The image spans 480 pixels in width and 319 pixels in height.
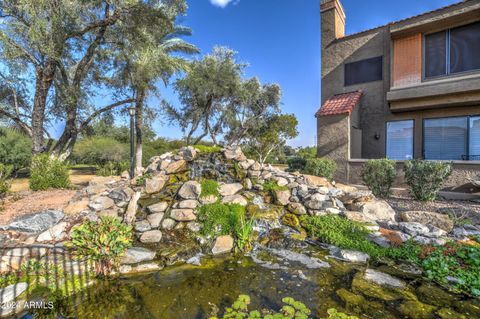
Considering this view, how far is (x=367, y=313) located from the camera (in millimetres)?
2787

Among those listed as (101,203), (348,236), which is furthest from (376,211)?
(101,203)

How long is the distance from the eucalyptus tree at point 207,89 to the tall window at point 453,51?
987cm

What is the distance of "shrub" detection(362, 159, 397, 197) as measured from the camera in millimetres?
6864

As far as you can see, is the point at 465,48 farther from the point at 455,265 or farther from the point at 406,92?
the point at 455,265

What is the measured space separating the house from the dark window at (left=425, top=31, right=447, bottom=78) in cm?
3

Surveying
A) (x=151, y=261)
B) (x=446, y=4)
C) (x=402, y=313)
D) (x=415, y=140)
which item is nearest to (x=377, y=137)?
(x=415, y=140)

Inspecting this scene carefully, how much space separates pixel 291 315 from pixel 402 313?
1.40m

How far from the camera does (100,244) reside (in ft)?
12.0

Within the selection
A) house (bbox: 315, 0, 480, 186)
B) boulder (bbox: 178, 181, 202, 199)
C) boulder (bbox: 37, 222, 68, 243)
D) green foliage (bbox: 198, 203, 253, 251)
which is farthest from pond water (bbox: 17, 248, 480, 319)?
house (bbox: 315, 0, 480, 186)

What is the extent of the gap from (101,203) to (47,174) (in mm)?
3202

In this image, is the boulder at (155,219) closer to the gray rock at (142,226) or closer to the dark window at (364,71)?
the gray rock at (142,226)

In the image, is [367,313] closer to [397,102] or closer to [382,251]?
[382,251]

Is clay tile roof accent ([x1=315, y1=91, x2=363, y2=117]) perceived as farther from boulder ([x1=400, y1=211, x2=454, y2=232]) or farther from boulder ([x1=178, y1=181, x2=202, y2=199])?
boulder ([x1=178, y1=181, x2=202, y2=199])

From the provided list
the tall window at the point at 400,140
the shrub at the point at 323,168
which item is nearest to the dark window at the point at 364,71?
the tall window at the point at 400,140
